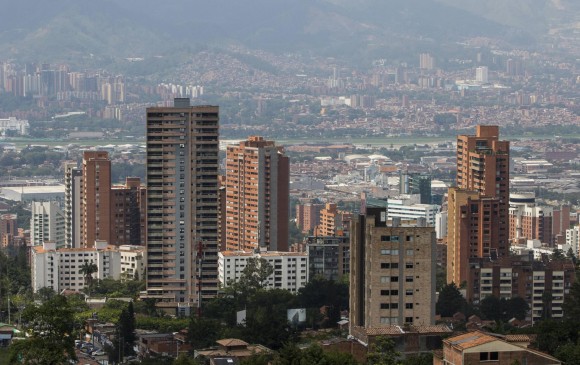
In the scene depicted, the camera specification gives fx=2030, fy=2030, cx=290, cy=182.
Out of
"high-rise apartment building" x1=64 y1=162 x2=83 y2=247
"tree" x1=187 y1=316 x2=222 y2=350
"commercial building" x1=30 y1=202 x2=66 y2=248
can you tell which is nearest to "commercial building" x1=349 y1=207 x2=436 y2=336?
"tree" x1=187 y1=316 x2=222 y2=350

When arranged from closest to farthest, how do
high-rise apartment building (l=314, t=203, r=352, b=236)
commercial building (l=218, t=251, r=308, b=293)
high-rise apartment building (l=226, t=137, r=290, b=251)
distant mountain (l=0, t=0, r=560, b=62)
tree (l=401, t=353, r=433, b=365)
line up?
tree (l=401, t=353, r=433, b=365) < commercial building (l=218, t=251, r=308, b=293) < high-rise apartment building (l=226, t=137, r=290, b=251) < high-rise apartment building (l=314, t=203, r=352, b=236) < distant mountain (l=0, t=0, r=560, b=62)

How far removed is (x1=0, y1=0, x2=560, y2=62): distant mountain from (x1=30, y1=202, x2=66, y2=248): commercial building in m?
79.1

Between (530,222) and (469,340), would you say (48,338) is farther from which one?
(530,222)

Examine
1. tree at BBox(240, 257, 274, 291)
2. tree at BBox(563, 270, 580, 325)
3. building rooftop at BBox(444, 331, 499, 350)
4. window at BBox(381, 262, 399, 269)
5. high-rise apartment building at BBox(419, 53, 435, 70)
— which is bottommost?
tree at BBox(240, 257, 274, 291)

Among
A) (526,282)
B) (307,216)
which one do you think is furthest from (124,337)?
(307,216)

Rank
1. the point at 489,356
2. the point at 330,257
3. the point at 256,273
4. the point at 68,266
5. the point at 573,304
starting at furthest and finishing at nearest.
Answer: the point at 68,266, the point at 330,257, the point at 256,273, the point at 573,304, the point at 489,356

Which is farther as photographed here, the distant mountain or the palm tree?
the distant mountain

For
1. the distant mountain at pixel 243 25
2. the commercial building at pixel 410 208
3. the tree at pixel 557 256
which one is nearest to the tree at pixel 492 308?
the tree at pixel 557 256

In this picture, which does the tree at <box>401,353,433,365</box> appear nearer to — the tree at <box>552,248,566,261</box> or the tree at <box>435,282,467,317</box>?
the tree at <box>435,282,467,317</box>

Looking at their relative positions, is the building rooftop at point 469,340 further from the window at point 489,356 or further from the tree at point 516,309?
the tree at point 516,309

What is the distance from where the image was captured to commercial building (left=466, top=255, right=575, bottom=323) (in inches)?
1207

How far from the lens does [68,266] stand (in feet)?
113

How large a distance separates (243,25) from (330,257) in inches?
4207

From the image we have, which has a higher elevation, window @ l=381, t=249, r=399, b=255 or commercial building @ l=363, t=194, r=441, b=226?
window @ l=381, t=249, r=399, b=255
